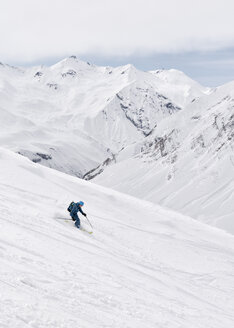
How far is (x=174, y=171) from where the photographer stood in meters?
180

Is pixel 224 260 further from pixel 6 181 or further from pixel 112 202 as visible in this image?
pixel 6 181

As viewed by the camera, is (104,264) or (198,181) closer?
(104,264)

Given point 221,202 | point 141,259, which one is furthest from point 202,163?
point 141,259

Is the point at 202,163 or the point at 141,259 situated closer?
the point at 141,259

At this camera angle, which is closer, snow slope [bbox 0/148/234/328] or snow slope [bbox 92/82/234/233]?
snow slope [bbox 0/148/234/328]

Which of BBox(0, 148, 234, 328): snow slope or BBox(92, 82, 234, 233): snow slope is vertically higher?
BBox(0, 148, 234, 328): snow slope

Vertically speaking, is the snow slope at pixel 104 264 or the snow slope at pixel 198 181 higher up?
the snow slope at pixel 104 264

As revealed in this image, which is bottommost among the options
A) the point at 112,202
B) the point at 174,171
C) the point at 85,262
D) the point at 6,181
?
the point at 174,171

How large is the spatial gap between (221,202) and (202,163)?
38.7m

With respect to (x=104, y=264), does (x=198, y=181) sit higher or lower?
lower

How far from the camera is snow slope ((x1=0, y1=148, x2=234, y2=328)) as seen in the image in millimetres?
9992

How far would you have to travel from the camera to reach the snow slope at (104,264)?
9992 mm

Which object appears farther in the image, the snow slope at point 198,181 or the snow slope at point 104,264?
the snow slope at point 198,181

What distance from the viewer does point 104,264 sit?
1515 cm
